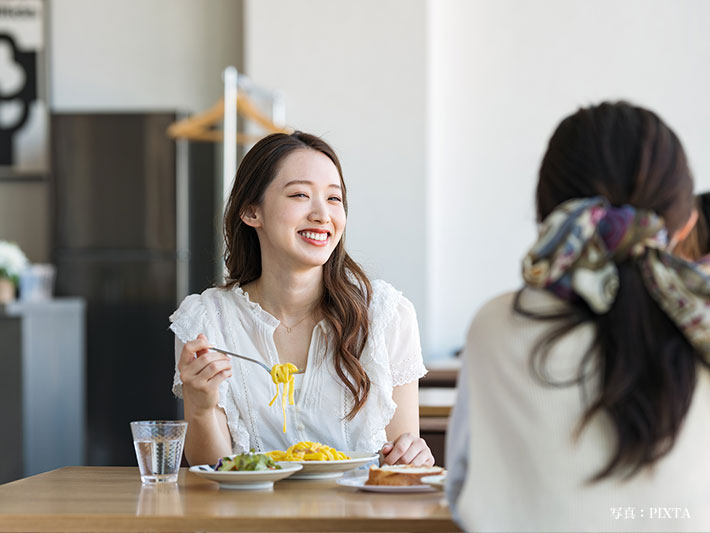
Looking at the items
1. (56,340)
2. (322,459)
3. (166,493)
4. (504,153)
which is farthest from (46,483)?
(504,153)

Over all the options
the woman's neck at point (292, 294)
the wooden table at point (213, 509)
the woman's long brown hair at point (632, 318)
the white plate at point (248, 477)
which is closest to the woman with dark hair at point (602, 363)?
the woman's long brown hair at point (632, 318)

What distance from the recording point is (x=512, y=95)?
5.43 meters

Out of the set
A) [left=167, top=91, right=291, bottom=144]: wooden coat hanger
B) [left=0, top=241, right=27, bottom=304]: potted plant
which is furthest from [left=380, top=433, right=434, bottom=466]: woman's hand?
[left=167, top=91, right=291, bottom=144]: wooden coat hanger

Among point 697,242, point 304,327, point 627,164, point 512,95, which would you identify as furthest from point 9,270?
point 627,164

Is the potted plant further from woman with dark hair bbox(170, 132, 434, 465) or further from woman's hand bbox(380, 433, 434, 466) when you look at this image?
woman's hand bbox(380, 433, 434, 466)

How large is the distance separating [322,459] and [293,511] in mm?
326

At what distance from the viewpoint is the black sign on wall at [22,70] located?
226 inches

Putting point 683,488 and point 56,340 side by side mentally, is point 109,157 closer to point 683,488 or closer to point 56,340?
point 56,340

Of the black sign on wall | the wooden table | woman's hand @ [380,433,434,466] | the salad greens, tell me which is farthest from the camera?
the black sign on wall

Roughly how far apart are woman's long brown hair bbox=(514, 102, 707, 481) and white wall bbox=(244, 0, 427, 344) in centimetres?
382

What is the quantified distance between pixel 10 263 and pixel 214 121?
1231mm

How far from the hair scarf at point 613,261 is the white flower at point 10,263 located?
3.78 metres

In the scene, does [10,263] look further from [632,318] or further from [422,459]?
[632,318]

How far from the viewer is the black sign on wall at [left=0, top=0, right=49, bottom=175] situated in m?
5.73
